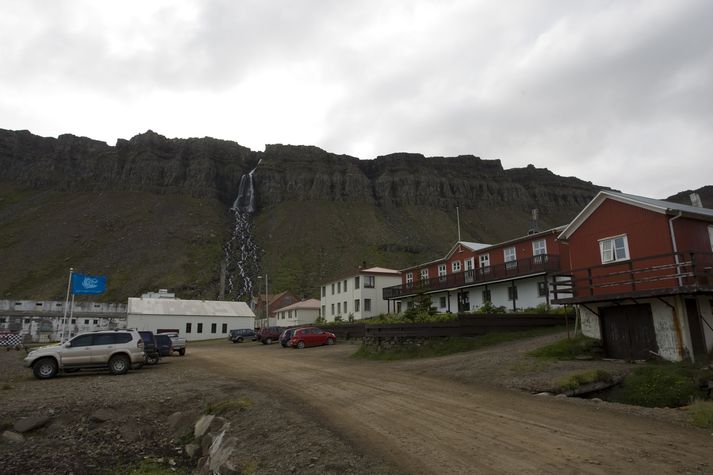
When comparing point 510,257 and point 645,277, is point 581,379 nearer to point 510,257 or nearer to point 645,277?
point 645,277

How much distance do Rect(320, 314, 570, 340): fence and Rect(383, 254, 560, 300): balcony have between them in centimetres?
445

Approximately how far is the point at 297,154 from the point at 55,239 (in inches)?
3186

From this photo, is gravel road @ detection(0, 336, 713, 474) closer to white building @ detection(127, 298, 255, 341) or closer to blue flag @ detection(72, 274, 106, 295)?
blue flag @ detection(72, 274, 106, 295)

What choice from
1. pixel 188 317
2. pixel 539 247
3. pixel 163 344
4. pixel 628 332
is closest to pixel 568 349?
pixel 628 332

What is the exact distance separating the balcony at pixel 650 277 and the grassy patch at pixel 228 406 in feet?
44.8

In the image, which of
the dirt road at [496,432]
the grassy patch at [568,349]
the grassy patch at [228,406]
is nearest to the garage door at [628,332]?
the grassy patch at [568,349]

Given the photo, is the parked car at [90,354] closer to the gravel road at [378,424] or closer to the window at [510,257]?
the gravel road at [378,424]

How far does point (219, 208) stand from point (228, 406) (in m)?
134

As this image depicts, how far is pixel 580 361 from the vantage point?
1719 cm

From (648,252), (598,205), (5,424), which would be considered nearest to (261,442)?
(5,424)

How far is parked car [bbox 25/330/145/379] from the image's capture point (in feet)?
64.1

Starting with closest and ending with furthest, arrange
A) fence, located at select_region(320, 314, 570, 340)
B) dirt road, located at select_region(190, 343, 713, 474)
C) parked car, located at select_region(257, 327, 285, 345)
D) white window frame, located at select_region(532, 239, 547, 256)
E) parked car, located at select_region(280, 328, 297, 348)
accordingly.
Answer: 1. dirt road, located at select_region(190, 343, 713, 474)
2. fence, located at select_region(320, 314, 570, 340)
3. white window frame, located at select_region(532, 239, 547, 256)
4. parked car, located at select_region(280, 328, 297, 348)
5. parked car, located at select_region(257, 327, 285, 345)

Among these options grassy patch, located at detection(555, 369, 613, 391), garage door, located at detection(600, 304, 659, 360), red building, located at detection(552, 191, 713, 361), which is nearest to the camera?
grassy patch, located at detection(555, 369, 613, 391)

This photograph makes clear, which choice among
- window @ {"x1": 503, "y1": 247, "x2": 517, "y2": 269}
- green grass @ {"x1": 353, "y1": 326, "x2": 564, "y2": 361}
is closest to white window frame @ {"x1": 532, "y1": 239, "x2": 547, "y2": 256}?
window @ {"x1": 503, "y1": 247, "x2": 517, "y2": 269}
